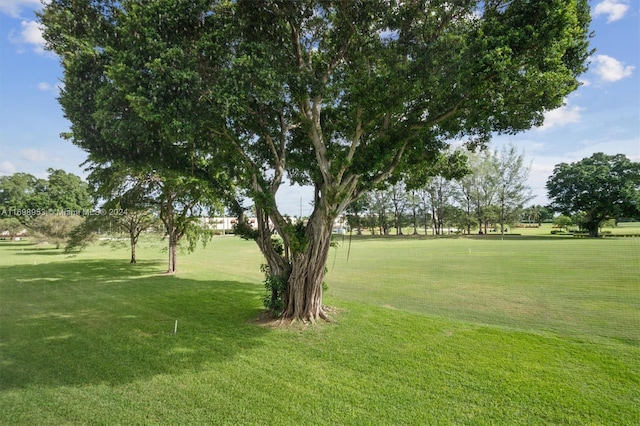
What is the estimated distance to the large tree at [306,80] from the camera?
6.42m

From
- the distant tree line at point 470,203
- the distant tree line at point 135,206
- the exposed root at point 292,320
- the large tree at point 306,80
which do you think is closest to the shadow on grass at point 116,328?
the exposed root at point 292,320

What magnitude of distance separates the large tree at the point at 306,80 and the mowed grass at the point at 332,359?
7.83 feet

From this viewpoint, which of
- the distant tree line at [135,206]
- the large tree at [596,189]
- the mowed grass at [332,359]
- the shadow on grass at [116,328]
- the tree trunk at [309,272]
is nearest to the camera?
the mowed grass at [332,359]

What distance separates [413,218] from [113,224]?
185ft

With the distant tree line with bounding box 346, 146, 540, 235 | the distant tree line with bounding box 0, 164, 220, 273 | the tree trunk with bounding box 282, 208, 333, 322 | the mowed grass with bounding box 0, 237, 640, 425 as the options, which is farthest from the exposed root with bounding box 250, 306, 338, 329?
the distant tree line with bounding box 346, 146, 540, 235

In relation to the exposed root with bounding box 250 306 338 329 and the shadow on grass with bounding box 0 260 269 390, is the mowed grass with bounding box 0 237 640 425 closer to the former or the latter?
the shadow on grass with bounding box 0 260 269 390

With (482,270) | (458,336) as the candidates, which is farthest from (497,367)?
(482,270)

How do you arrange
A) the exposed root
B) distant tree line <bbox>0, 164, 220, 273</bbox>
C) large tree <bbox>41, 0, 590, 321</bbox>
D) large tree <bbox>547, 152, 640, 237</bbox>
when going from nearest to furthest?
1. large tree <bbox>41, 0, 590, 321</bbox>
2. the exposed root
3. distant tree line <bbox>0, 164, 220, 273</bbox>
4. large tree <bbox>547, 152, 640, 237</bbox>

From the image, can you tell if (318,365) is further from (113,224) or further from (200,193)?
(113,224)

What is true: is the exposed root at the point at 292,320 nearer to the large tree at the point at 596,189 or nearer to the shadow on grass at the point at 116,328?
the shadow on grass at the point at 116,328

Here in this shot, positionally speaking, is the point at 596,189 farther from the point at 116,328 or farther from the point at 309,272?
the point at 116,328

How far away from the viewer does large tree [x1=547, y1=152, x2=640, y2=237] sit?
43.4 meters

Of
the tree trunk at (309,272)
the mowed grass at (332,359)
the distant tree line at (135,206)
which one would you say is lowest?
the mowed grass at (332,359)

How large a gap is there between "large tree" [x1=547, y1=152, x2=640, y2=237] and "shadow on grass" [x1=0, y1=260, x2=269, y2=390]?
159ft
